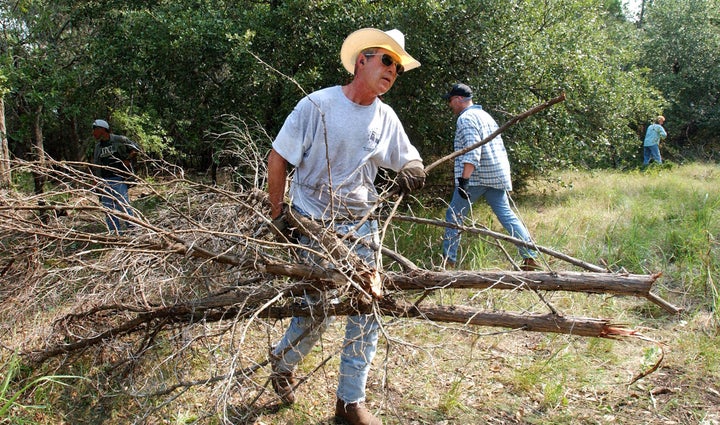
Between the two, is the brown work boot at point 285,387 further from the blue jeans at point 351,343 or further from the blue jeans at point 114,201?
the blue jeans at point 114,201

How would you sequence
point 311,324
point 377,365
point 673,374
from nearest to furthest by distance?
point 311,324
point 673,374
point 377,365

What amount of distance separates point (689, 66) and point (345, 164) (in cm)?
1761

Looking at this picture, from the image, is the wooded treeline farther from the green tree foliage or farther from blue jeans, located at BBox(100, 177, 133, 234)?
the green tree foliage

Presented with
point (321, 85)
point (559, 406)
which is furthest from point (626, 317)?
point (321, 85)

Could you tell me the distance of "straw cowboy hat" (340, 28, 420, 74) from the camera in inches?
102

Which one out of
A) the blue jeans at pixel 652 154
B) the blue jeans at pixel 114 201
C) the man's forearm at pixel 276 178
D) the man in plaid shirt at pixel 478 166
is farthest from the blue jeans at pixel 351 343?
the blue jeans at pixel 652 154

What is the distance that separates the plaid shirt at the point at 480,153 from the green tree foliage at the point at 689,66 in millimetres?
13762

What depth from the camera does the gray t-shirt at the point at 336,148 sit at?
252 cm

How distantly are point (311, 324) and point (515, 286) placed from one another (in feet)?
3.35

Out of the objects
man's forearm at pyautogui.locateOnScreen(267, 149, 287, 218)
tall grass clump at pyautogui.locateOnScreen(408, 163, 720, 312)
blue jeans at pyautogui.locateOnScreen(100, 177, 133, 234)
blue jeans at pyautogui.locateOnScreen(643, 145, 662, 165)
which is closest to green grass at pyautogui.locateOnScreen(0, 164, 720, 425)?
tall grass clump at pyautogui.locateOnScreen(408, 163, 720, 312)

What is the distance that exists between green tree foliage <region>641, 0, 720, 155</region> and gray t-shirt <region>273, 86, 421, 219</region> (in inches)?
629

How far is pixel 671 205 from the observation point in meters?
6.50

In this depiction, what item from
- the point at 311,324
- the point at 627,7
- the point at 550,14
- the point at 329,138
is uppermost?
the point at 627,7

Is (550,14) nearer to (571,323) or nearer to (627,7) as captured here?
(571,323)
